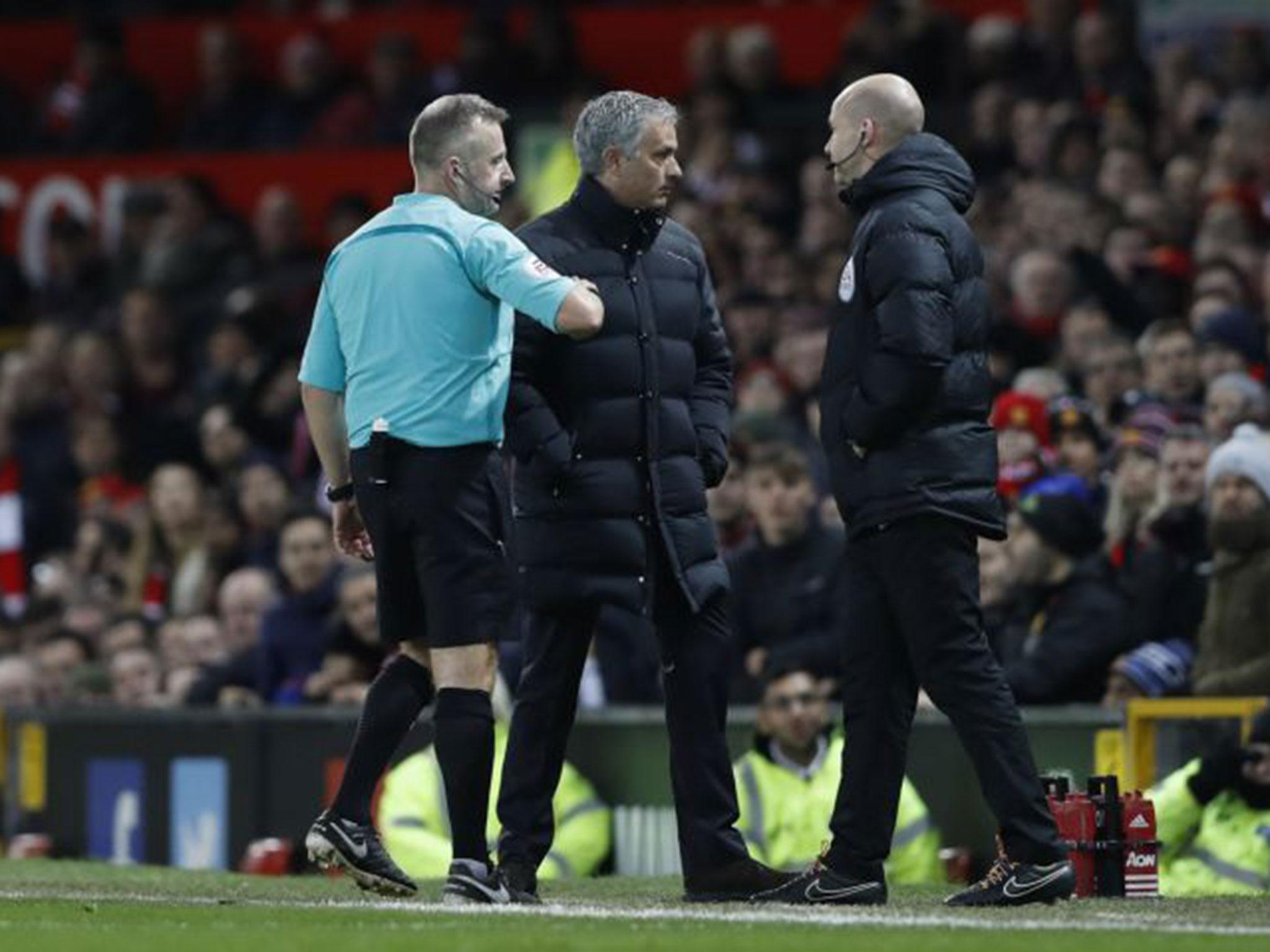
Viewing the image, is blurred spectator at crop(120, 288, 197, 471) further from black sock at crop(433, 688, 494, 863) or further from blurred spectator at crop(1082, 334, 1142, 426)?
black sock at crop(433, 688, 494, 863)

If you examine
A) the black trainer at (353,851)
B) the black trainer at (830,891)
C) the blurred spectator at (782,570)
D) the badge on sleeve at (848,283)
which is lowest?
the black trainer at (830,891)

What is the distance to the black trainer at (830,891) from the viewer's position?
33.6 ft

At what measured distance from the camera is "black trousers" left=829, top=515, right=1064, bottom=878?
392 inches

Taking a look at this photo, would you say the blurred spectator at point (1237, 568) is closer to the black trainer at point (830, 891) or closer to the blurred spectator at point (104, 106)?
the black trainer at point (830, 891)

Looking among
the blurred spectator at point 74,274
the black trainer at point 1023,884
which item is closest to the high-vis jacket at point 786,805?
the black trainer at point 1023,884

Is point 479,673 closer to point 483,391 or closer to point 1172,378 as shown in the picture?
point 483,391

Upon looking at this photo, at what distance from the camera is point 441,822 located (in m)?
14.5

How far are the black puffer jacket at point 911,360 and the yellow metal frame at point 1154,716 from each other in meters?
2.37

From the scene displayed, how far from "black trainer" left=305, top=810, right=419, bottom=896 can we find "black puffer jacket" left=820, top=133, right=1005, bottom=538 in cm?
163

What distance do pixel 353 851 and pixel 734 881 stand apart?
112cm

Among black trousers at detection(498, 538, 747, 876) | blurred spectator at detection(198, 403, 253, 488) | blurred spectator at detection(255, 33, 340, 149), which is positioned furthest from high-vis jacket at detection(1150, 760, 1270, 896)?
blurred spectator at detection(255, 33, 340, 149)

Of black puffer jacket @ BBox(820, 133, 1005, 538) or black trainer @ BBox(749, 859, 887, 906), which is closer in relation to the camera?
black puffer jacket @ BBox(820, 133, 1005, 538)

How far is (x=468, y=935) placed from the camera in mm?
8977

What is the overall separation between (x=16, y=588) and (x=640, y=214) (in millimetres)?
10954
